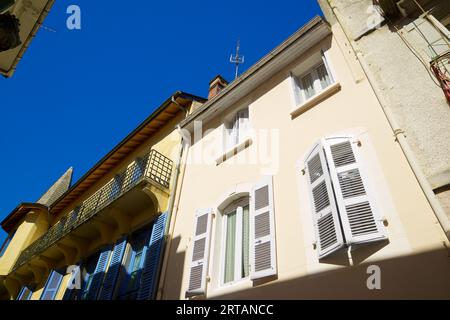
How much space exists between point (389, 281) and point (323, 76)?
185 inches

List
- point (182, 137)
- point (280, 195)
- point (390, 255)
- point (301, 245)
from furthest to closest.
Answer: point (182, 137)
point (280, 195)
point (301, 245)
point (390, 255)

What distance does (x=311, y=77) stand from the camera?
7.15m

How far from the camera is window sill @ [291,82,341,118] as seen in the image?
576cm

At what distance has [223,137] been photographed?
8.25 metres

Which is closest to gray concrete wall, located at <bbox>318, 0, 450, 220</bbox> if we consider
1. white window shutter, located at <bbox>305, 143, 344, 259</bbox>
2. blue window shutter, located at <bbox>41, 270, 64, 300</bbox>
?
white window shutter, located at <bbox>305, 143, 344, 259</bbox>

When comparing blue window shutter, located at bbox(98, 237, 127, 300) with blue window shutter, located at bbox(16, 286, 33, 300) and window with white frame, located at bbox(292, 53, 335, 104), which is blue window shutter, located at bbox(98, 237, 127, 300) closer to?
window with white frame, located at bbox(292, 53, 335, 104)

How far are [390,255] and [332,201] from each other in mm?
993

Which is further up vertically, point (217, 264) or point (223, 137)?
point (223, 137)

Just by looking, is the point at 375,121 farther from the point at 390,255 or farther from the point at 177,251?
the point at 177,251

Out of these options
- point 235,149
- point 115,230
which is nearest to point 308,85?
point 235,149

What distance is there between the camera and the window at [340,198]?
3.84 meters

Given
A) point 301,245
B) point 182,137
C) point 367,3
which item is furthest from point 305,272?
→ point 182,137

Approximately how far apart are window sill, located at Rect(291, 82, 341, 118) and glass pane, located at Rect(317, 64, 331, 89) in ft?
2.35
